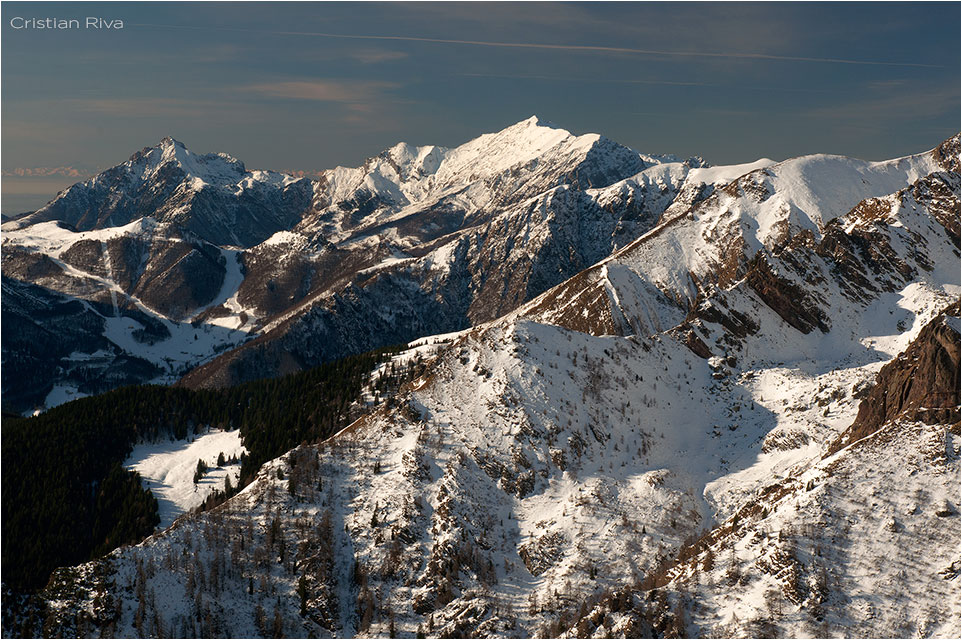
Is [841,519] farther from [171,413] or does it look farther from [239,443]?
[171,413]

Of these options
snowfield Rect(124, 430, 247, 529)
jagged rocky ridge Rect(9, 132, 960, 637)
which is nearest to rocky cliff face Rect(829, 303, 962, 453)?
jagged rocky ridge Rect(9, 132, 960, 637)

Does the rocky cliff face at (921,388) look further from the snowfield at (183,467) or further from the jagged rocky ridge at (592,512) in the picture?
the snowfield at (183,467)

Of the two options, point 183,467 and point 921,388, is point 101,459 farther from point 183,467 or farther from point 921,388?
point 921,388

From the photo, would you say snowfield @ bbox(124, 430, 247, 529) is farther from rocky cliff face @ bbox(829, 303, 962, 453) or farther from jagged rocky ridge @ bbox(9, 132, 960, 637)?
rocky cliff face @ bbox(829, 303, 962, 453)

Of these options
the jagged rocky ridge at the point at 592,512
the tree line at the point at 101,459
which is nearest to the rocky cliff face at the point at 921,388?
the jagged rocky ridge at the point at 592,512

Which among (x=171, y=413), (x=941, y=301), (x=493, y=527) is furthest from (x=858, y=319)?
(x=171, y=413)

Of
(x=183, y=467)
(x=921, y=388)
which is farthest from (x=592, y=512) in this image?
(x=183, y=467)

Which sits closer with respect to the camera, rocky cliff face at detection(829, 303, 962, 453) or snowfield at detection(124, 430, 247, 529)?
rocky cliff face at detection(829, 303, 962, 453)

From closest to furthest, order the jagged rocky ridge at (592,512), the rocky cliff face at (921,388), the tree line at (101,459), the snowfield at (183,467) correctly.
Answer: the jagged rocky ridge at (592,512) → the rocky cliff face at (921,388) → the tree line at (101,459) → the snowfield at (183,467)
